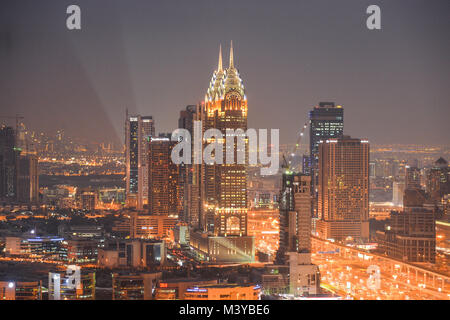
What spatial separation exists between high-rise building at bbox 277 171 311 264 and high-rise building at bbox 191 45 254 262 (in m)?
2.34

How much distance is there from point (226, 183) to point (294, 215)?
11.9 ft

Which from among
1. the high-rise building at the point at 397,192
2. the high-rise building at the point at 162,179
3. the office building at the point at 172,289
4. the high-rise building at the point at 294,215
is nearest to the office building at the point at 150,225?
the high-rise building at the point at 162,179

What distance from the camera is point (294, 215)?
1238cm

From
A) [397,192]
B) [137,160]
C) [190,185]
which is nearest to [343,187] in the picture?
[397,192]

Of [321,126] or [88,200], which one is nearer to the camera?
[321,126]

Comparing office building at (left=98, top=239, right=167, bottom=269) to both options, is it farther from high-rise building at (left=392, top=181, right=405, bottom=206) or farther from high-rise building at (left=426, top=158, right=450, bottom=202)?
high-rise building at (left=426, top=158, right=450, bottom=202)

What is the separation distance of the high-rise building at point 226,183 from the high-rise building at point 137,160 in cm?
490

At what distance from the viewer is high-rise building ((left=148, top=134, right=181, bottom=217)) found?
19.6 meters

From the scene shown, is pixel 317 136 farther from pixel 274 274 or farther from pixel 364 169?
pixel 274 274

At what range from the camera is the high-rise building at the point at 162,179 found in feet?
64.4

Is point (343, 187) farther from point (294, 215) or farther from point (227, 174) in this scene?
point (294, 215)

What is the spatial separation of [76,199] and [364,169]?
918 centimetres

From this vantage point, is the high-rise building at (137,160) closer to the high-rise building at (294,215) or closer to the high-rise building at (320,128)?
the high-rise building at (320,128)

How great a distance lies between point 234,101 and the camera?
1540 centimetres
